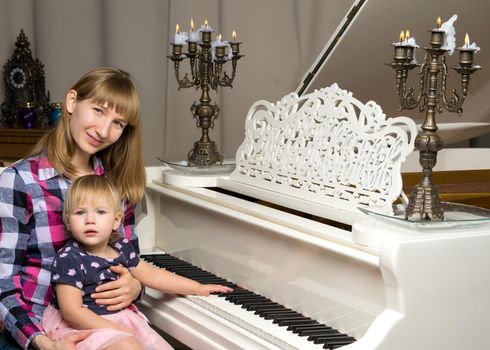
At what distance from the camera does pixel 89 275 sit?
8.63 ft

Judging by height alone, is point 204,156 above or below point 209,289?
above

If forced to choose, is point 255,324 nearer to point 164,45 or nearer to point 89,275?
point 89,275

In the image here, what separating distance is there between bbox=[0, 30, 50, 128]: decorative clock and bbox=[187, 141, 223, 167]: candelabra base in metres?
2.38

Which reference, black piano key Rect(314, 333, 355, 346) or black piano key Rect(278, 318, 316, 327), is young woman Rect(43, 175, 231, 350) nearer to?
black piano key Rect(278, 318, 316, 327)

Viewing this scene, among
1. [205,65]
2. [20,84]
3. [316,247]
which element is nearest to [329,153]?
[316,247]

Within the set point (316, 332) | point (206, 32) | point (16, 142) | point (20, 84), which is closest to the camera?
point (316, 332)

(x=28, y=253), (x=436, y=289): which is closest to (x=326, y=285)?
(x=436, y=289)

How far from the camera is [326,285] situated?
2.47m

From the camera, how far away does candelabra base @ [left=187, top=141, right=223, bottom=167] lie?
344 centimetres

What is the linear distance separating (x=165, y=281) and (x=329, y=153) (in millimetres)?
667

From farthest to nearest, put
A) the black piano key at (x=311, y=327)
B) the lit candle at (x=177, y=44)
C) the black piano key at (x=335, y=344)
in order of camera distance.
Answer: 1. the lit candle at (x=177, y=44)
2. the black piano key at (x=311, y=327)
3. the black piano key at (x=335, y=344)

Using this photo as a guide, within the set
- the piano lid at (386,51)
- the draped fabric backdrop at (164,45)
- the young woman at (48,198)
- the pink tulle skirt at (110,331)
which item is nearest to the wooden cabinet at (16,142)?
the draped fabric backdrop at (164,45)

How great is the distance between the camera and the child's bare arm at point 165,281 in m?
2.83

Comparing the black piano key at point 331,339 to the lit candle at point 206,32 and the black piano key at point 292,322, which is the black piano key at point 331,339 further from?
the lit candle at point 206,32
